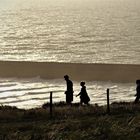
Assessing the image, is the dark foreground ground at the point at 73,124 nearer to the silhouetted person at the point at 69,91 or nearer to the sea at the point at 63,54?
the silhouetted person at the point at 69,91

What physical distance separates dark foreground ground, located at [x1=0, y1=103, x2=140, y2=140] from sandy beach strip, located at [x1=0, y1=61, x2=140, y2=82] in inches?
703

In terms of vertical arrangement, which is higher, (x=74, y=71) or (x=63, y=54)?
(x=63, y=54)

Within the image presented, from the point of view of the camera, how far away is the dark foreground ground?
12016 millimetres

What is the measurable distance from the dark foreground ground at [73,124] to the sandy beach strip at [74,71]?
1785 centimetres

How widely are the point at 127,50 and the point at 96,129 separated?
1440 inches

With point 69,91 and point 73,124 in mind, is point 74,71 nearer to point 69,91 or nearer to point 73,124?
point 69,91

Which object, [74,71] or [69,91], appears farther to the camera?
[74,71]

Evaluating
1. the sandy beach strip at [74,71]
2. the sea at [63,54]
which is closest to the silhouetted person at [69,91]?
the sea at [63,54]

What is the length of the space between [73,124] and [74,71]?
77.2 feet

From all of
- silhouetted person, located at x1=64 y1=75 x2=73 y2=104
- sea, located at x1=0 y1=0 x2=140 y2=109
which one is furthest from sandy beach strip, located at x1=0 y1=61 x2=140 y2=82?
silhouetted person, located at x1=64 y1=75 x2=73 y2=104

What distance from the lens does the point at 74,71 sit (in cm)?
3669

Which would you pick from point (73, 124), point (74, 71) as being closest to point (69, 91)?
point (73, 124)

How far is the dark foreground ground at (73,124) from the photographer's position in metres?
12.0

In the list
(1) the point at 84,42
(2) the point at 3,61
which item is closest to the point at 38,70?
(2) the point at 3,61
